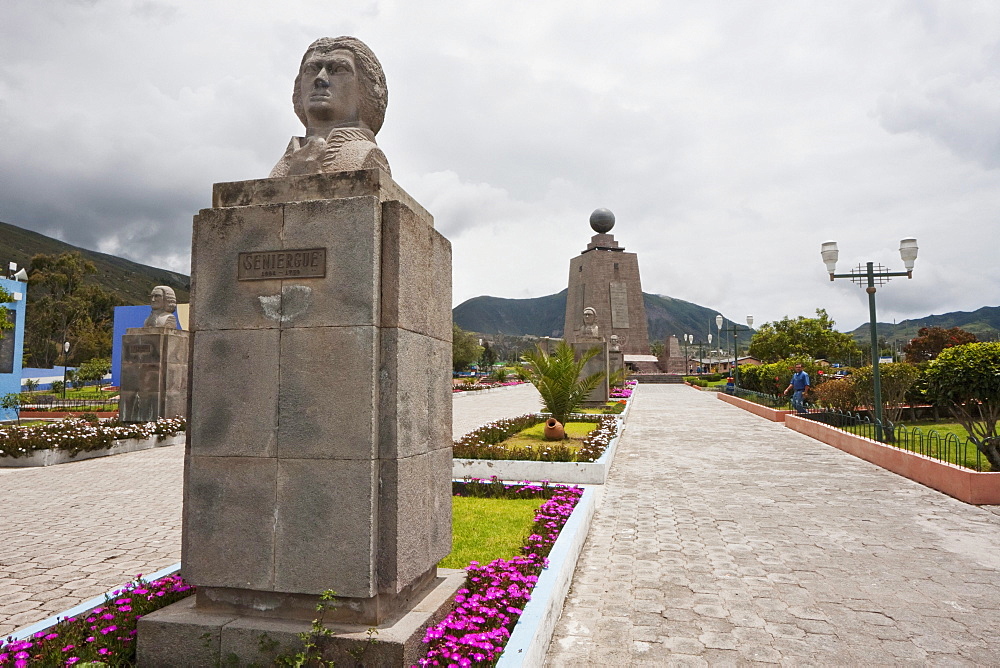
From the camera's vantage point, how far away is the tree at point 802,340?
43.3 metres

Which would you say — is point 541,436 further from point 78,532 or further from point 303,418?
point 303,418

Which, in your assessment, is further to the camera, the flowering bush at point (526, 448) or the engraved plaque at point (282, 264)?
the flowering bush at point (526, 448)

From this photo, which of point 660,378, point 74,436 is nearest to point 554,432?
point 74,436

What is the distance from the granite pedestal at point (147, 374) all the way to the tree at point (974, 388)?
1472 centimetres

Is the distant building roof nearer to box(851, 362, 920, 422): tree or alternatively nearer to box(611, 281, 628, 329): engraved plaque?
box(611, 281, 628, 329): engraved plaque

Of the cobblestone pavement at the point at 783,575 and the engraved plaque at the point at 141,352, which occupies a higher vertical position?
the engraved plaque at the point at 141,352

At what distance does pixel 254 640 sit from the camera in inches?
115

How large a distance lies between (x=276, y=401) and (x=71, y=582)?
10.5 feet

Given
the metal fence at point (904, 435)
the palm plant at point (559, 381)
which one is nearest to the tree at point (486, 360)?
the metal fence at point (904, 435)

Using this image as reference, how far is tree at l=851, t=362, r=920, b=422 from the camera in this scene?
1304 cm

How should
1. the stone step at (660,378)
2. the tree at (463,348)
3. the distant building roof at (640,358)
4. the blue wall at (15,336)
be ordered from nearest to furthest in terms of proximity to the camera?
the blue wall at (15,336)
the stone step at (660,378)
the distant building roof at (640,358)
the tree at (463,348)

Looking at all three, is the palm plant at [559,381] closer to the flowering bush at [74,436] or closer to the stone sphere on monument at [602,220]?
the flowering bush at [74,436]

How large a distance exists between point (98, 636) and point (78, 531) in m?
3.77

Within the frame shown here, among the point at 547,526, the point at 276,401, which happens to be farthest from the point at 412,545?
the point at 547,526
